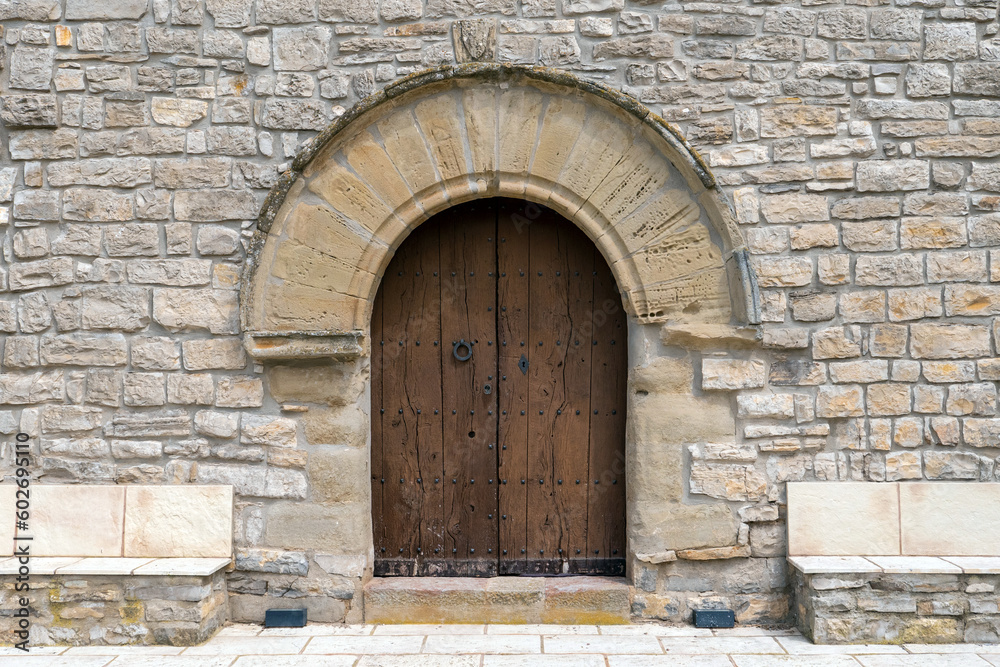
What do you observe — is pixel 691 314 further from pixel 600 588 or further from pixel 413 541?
pixel 413 541

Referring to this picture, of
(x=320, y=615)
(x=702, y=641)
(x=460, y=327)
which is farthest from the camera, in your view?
(x=460, y=327)

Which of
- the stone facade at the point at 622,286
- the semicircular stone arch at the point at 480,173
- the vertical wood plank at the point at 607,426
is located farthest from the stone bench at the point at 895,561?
the semicircular stone arch at the point at 480,173

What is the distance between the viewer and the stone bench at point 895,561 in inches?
122

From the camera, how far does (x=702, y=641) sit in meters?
3.17

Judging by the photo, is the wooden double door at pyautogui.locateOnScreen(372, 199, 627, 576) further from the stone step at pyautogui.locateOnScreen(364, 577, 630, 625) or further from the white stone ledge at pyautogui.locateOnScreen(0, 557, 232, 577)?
the white stone ledge at pyautogui.locateOnScreen(0, 557, 232, 577)

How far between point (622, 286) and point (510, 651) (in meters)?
1.75

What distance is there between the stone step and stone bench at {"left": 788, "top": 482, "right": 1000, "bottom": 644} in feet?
2.87

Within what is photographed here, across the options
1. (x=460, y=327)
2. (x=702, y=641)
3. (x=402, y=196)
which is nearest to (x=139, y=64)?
(x=402, y=196)

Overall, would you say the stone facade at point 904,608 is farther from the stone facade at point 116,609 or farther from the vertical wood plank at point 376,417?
the stone facade at point 116,609

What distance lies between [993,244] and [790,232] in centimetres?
97

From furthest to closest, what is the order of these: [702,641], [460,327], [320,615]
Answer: [460,327], [320,615], [702,641]

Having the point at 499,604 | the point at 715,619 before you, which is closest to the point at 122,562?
the point at 499,604

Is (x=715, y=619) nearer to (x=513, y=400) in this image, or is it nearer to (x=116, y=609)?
(x=513, y=400)

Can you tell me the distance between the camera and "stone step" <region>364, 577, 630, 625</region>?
3385 mm
